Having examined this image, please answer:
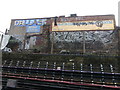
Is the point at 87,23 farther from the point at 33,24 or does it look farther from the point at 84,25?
the point at 33,24

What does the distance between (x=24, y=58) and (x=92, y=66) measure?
231 inches

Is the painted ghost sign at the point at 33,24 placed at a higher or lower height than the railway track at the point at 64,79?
higher

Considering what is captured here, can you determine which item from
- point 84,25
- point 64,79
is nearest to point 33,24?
point 84,25

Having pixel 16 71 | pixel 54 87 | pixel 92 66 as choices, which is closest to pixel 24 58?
pixel 16 71

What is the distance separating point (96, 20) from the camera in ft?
49.1

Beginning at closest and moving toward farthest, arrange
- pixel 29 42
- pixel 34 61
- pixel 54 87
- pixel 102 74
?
pixel 54 87
pixel 102 74
pixel 34 61
pixel 29 42

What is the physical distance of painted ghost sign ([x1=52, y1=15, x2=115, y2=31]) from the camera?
13.7m

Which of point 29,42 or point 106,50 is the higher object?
point 29,42

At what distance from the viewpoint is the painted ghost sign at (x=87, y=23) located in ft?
44.9

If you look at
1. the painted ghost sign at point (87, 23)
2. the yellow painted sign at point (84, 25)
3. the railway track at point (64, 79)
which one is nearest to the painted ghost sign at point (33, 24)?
the painted ghost sign at point (87, 23)

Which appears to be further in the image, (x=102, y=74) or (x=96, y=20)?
(x=96, y=20)

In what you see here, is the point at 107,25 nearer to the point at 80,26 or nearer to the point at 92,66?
the point at 80,26

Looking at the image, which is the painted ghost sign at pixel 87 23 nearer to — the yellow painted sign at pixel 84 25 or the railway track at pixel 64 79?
the yellow painted sign at pixel 84 25

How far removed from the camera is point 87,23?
14586 mm
